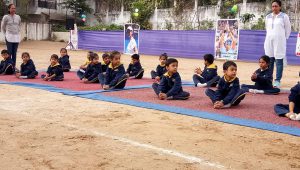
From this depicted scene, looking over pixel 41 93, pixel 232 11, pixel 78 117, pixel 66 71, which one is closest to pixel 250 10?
pixel 232 11

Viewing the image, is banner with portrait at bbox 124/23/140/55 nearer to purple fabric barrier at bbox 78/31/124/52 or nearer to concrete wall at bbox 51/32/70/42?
purple fabric barrier at bbox 78/31/124/52

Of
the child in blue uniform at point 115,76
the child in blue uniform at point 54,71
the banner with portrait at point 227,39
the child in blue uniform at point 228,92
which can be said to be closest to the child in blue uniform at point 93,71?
the child in blue uniform at point 54,71

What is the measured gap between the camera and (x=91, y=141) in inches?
152

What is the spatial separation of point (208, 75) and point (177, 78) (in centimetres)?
198

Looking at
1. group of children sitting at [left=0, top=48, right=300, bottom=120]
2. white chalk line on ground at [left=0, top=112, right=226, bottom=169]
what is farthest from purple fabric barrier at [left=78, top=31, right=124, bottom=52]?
white chalk line on ground at [left=0, top=112, right=226, bottom=169]

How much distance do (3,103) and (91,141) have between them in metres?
2.66

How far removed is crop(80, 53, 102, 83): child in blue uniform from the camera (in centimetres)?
882

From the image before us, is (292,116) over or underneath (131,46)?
underneath

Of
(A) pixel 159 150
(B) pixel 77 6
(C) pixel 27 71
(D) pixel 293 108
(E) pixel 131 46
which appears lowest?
(A) pixel 159 150

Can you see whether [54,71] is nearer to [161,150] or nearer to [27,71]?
[27,71]

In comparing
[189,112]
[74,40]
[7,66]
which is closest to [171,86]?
[189,112]

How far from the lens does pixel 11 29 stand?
10.3m

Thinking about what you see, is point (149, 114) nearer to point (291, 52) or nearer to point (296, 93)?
point (296, 93)

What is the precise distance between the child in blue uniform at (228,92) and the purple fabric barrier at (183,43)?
1120 centimetres
